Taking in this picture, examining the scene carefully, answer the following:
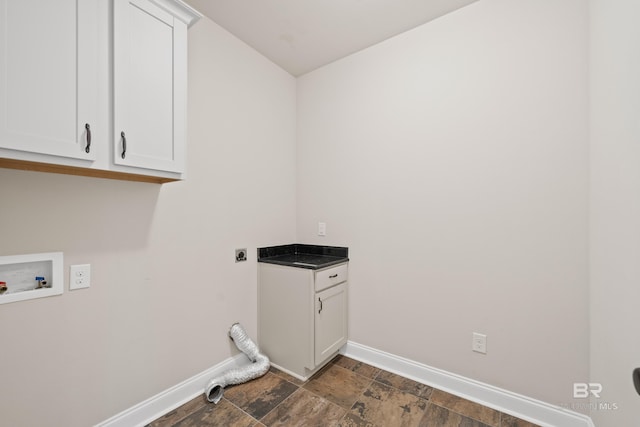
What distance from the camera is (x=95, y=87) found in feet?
3.79

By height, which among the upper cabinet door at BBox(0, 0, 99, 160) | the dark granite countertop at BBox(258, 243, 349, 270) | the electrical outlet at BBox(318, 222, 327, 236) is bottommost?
the dark granite countertop at BBox(258, 243, 349, 270)

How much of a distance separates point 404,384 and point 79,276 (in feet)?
7.21

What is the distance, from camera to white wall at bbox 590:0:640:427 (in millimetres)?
966

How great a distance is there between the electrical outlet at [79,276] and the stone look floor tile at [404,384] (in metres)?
2.02

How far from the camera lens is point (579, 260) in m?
1.48

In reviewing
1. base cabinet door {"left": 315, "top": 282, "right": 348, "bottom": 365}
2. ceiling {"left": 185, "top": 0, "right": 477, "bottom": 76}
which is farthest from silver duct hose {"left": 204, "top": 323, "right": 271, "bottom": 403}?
ceiling {"left": 185, "top": 0, "right": 477, "bottom": 76}

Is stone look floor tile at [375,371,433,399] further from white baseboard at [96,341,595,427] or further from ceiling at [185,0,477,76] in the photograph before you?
ceiling at [185,0,477,76]

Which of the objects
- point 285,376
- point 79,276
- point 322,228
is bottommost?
point 285,376

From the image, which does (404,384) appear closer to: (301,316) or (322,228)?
(301,316)

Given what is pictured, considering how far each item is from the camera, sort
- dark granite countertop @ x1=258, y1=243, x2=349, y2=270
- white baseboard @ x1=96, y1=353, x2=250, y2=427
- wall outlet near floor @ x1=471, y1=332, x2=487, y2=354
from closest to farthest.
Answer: white baseboard @ x1=96, y1=353, x2=250, y2=427, wall outlet near floor @ x1=471, y1=332, x2=487, y2=354, dark granite countertop @ x1=258, y1=243, x2=349, y2=270

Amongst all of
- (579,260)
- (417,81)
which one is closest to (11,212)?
(417,81)

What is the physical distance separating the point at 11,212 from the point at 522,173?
2.74 meters

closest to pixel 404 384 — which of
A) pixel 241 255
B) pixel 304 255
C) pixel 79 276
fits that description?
pixel 304 255

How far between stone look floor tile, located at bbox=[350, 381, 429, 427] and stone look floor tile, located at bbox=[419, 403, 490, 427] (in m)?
0.03
